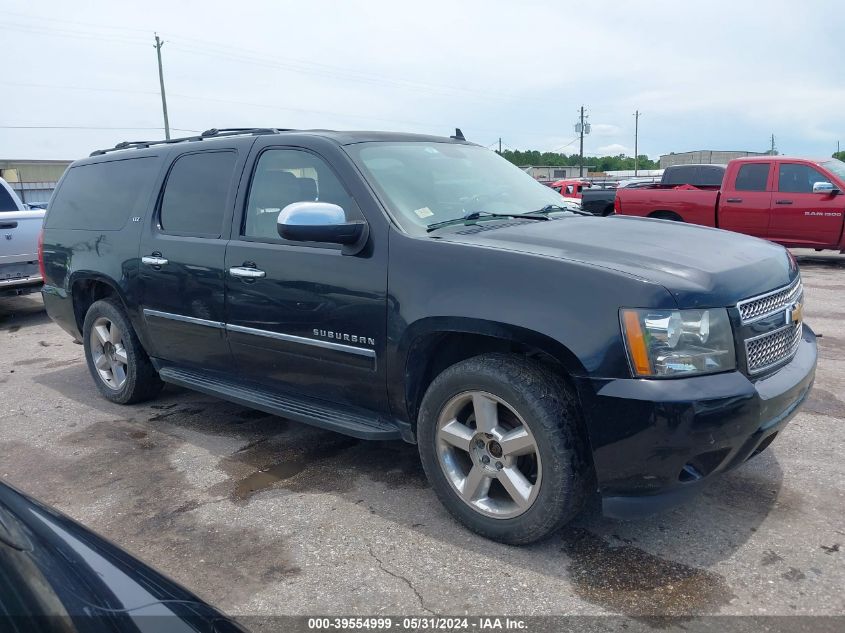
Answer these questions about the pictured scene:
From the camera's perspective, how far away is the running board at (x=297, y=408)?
11.3 feet

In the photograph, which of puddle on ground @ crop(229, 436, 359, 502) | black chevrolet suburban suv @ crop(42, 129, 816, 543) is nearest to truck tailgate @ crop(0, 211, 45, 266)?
black chevrolet suburban suv @ crop(42, 129, 816, 543)

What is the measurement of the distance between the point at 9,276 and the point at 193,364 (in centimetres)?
524

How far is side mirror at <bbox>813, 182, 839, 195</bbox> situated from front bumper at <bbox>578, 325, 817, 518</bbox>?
9.80 meters

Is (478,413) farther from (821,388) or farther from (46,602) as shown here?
(821,388)

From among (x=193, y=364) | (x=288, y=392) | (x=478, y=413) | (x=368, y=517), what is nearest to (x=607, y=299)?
(x=478, y=413)

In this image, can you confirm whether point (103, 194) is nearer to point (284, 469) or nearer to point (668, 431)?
point (284, 469)

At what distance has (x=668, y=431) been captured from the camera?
2576 millimetres

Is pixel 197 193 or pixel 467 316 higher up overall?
pixel 197 193

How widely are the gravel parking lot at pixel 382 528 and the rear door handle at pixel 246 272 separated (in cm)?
107

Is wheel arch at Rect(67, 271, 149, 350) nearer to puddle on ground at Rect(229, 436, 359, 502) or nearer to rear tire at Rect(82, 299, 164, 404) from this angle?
rear tire at Rect(82, 299, 164, 404)

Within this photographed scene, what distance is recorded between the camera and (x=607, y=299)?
267 centimetres

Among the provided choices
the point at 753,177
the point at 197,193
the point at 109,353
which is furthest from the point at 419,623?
the point at 753,177

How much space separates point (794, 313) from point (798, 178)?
9.59 metres

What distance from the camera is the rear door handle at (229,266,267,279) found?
12.5 feet
